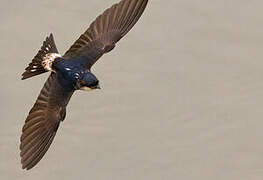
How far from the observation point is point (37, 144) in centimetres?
873

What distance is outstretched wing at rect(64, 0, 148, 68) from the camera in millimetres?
9008

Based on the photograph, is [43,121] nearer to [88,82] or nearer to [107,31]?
[88,82]

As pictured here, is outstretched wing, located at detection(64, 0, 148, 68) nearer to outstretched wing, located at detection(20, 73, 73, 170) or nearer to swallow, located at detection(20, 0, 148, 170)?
swallow, located at detection(20, 0, 148, 170)

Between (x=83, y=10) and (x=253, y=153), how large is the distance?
158 cm

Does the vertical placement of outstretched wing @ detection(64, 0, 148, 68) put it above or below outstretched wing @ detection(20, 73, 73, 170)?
above

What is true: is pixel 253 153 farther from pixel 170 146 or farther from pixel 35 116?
pixel 35 116

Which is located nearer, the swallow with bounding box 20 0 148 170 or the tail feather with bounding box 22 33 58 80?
the swallow with bounding box 20 0 148 170

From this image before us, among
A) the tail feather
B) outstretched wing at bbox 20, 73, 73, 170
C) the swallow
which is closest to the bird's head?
the swallow

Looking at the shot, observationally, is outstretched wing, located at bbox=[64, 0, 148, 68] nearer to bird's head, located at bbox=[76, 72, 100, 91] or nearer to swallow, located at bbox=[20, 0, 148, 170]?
swallow, located at bbox=[20, 0, 148, 170]

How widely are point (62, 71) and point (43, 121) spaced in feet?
0.98

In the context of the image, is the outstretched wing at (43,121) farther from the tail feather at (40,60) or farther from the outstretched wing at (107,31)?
the outstretched wing at (107,31)

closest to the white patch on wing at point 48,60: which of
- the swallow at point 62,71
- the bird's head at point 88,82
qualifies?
the swallow at point 62,71

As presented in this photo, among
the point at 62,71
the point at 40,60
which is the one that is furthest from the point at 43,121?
the point at 40,60

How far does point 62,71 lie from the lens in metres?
8.91
